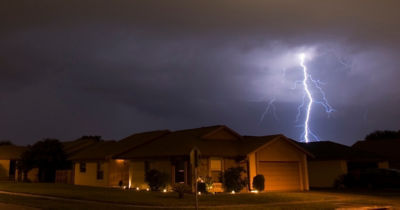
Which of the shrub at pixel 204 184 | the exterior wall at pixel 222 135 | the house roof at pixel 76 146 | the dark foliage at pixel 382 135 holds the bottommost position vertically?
the shrub at pixel 204 184

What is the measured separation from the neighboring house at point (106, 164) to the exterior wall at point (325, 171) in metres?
15.2

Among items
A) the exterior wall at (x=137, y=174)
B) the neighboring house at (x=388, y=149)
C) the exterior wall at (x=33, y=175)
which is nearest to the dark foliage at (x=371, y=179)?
the neighboring house at (x=388, y=149)

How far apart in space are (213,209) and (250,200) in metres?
4.58

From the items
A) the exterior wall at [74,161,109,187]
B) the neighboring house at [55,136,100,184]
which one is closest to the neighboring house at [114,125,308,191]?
the exterior wall at [74,161,109,187]

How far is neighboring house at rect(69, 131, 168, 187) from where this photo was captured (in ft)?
121

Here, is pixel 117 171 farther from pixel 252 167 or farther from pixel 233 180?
pixel 252 167

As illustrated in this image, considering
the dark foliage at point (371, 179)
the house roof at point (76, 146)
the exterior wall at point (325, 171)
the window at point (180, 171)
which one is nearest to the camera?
the window at point (180, 171)

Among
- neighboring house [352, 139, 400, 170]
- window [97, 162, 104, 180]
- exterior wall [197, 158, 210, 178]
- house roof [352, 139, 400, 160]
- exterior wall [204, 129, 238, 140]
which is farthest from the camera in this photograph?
house roof [352, 139, 400, 160]

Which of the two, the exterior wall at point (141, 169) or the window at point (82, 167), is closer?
the exterior wall at point (141, 169)

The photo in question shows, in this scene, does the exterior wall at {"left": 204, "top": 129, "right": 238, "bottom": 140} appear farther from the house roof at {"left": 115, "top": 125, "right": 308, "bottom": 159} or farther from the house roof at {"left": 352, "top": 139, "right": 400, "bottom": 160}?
the house roof at {"left": 352, "top": 139, "right": 400, "bottom": 160}

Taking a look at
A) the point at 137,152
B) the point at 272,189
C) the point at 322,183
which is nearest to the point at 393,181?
the point at 322,183

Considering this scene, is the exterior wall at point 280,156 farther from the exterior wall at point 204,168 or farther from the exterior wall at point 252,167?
the exterior wall at point 204,168

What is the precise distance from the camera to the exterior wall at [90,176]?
37.7 m

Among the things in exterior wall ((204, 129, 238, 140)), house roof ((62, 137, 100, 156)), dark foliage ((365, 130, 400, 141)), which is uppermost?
dark foliage ((365, 130, 400, 141))
